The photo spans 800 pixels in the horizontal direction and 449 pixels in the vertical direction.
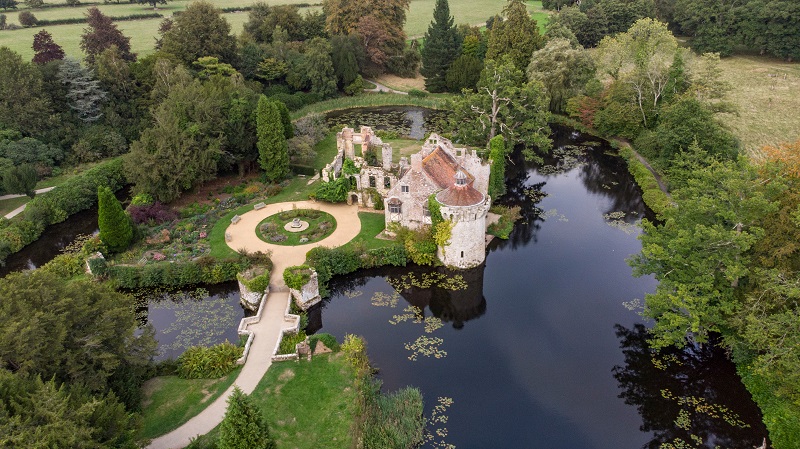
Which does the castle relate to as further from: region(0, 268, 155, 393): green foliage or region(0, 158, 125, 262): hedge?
region(0, 158, 125, 262): hedge

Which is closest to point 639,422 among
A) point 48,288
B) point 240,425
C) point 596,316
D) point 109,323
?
point 596,316

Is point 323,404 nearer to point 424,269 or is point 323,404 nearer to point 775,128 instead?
point 424,269

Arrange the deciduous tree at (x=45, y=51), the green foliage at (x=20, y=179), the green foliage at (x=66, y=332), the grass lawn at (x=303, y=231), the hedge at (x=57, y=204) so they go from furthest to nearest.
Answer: the deciduous tree at (x=45, y=51)
the green foliage at (x=20, y=179)
the hedge at (x=57, y=204)
the grass lawn at (x=303, y=231)
the green foliage at (x=66, y=332)

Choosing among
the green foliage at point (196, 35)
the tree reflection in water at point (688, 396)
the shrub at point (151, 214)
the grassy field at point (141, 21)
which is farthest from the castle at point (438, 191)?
the grassy field at point (141, 21)

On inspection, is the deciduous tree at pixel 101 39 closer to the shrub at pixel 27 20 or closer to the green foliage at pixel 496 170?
the shrub at pixel 27 20

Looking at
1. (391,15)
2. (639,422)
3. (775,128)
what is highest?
(391,15)

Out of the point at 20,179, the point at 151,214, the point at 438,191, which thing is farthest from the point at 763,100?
the point at 20,179

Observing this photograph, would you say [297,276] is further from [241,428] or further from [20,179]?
[20,179]
